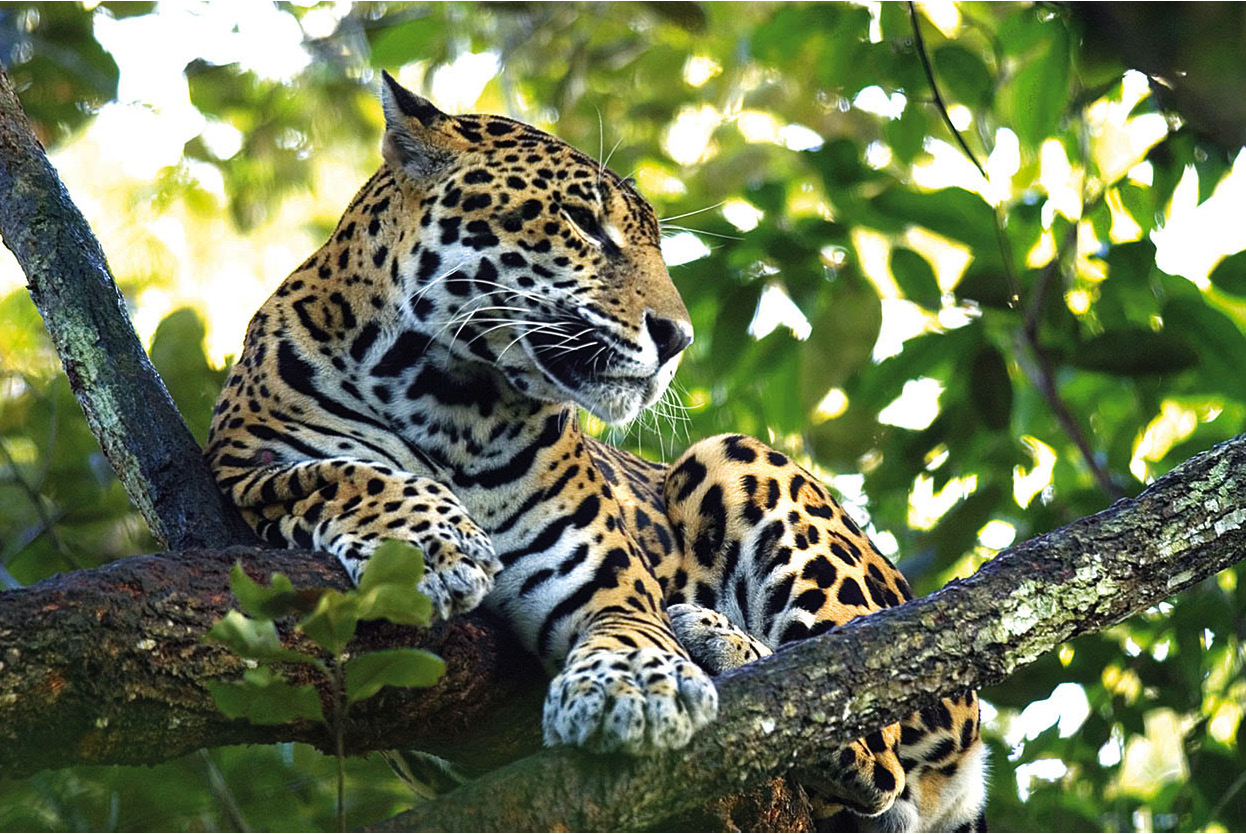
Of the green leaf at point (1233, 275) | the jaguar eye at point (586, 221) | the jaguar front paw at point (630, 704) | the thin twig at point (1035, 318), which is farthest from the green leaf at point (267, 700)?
the green leaf at point (1233, 275)

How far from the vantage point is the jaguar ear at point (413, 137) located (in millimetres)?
5629

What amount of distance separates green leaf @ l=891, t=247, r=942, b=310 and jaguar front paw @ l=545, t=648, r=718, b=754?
270 centimetres

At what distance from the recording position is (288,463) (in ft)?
16.7

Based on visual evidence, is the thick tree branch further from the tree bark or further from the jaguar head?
the jaguar head

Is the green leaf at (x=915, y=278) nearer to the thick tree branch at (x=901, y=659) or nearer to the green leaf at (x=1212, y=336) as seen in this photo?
the green leaf at (x=1212, y=336)

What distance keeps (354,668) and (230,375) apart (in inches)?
120

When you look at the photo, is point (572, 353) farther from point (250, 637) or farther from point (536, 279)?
point (250, 637)

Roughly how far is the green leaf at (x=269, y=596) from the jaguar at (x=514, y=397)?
1.89 metres

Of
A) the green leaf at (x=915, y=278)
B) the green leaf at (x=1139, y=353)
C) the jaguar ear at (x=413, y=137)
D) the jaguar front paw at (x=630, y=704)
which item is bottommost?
the jaguar front paw at (x=630, y=704)

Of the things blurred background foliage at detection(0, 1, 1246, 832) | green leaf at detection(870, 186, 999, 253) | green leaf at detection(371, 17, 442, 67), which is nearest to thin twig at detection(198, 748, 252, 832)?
blurred background foliage at detection(0, 1, 1246, 832)

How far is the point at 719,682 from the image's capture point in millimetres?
3734

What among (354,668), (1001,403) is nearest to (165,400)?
(354,668)

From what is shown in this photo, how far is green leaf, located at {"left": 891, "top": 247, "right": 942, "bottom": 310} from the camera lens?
6.30 meters

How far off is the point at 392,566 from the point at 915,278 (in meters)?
4.08
